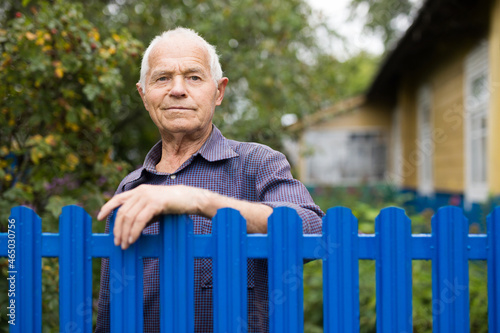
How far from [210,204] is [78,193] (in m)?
2.02

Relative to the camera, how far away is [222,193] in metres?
1.70

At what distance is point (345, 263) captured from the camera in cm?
155

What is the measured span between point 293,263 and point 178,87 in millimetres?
700

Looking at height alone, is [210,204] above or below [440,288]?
above

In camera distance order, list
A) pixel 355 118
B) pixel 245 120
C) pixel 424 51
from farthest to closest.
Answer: pixel 355 118
pixel 424 51
pixel 245 120

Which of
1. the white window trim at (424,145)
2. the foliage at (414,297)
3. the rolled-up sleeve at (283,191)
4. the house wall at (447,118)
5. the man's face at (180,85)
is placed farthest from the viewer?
the white window trim at (424,145)

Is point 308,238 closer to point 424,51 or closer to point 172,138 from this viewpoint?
point 172,138

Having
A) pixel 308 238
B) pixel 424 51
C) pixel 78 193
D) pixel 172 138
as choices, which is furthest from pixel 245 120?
pixel 424 51

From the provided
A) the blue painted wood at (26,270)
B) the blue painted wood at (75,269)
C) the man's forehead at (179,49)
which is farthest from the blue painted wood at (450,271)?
the blue painted wood at (26,270)

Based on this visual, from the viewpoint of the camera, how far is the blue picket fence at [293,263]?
1541mm

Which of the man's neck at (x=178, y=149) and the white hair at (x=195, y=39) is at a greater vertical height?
the white hair at (x=195, y=39)

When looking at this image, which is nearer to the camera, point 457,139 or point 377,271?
point 377,271

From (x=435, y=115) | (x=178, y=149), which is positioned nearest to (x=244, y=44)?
(x=435, y=115)

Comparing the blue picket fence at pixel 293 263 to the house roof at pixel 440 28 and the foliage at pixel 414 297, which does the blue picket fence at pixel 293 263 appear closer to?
the foliage at pixel 414 297
